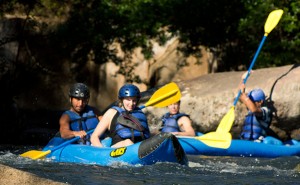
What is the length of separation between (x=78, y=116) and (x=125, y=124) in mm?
1022

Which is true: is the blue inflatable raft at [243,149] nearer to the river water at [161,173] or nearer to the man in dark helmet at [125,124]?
the river water at [161,173]

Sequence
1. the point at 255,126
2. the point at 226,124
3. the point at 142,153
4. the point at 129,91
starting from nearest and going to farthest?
the point at 142,153
the point at 129,91
the point at 226,124
the point at 255,126

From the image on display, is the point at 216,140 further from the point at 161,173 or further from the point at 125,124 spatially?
the point at 161,173

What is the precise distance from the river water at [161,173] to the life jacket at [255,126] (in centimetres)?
258

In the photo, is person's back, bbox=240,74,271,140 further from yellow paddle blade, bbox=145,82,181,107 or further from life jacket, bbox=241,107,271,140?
yellow paddle blade, bbox=145,82,181,107

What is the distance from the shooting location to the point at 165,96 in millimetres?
10422

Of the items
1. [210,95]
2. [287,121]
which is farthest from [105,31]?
[287,121]

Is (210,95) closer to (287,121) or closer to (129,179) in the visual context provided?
(287,121)

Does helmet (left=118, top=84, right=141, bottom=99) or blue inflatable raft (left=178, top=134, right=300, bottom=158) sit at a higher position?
helmet (left=118, top=84, right=141, bottom=99)

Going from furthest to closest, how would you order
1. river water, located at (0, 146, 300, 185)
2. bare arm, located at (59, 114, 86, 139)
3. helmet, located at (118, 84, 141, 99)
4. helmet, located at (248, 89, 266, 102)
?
helmet, located at (248, 89, 266, 102) < bare arm, located at (59, 114, 86, 139) < helmet, located at (118, 84, 141, 99) < river water, located at (0, 146, 300, 185)

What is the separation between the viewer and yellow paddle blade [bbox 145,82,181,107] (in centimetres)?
1038

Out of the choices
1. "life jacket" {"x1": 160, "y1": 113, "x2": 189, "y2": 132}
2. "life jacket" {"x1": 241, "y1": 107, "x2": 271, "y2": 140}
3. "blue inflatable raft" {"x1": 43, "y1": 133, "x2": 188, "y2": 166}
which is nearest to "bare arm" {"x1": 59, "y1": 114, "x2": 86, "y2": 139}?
"blue inflatable raft" {"x1": 43, "y1": 133, "x2": 188, "y2": 166}

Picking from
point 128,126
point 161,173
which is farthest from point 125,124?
point 161,173

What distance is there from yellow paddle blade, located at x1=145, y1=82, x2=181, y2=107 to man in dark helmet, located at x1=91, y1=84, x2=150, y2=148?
102 cm
